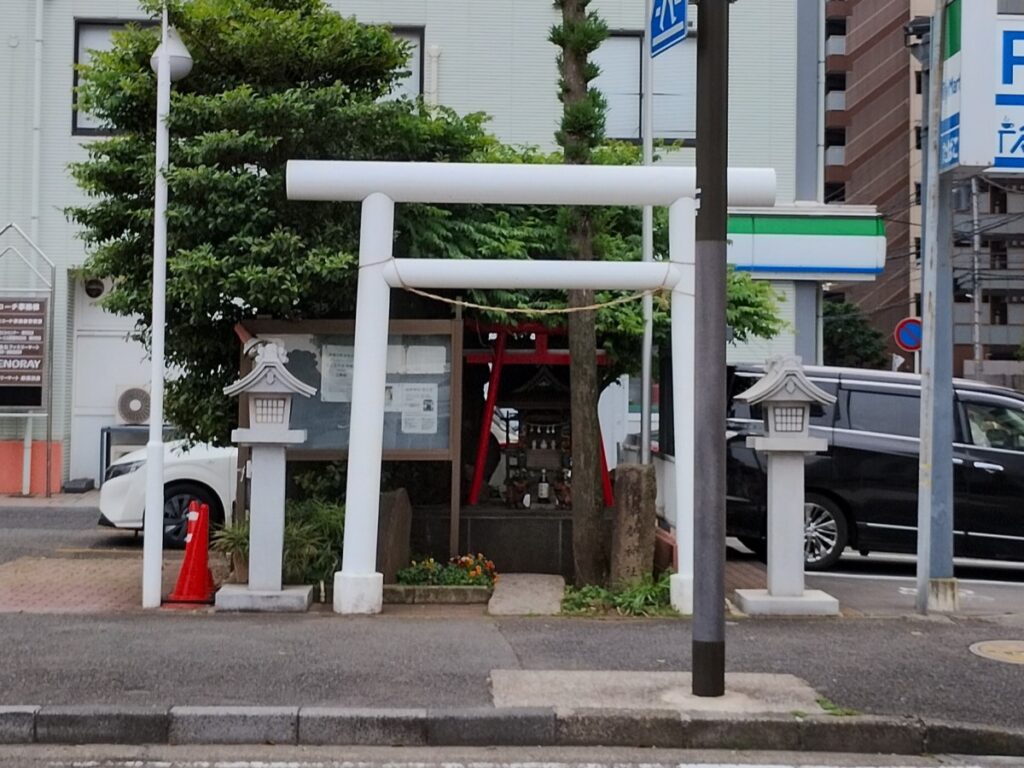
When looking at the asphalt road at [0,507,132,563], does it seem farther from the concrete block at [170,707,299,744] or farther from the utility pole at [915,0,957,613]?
the utility pole at [915,0,957,613]

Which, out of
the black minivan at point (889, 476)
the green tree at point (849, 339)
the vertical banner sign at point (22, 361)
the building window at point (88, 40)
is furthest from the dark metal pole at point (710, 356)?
the green tree at point (849, 339)

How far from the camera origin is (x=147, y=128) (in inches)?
428

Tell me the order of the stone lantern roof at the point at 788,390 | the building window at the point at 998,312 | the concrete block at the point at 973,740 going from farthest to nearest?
the building window at the point at 998,312
the stone lantern roof at the point at 788,390
the concrete block at the point at 973,740

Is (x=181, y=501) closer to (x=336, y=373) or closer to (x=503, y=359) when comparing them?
(x=336, y=373)

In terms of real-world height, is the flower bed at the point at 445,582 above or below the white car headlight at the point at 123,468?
below

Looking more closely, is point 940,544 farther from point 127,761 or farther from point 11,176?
point 11,176

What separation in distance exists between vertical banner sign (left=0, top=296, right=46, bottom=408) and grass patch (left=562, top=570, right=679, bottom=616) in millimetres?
12208

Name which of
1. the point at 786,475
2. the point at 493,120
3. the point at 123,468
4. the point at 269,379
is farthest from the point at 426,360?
the point at 493,120

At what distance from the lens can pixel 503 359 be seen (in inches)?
454

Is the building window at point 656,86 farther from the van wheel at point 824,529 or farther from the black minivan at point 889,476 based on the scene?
the van wheel at point 824,529

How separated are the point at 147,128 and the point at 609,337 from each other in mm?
4650

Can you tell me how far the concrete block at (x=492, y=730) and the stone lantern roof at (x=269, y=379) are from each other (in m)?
3.68

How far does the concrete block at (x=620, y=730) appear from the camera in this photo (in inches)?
250

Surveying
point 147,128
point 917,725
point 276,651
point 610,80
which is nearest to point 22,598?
point 276,651
